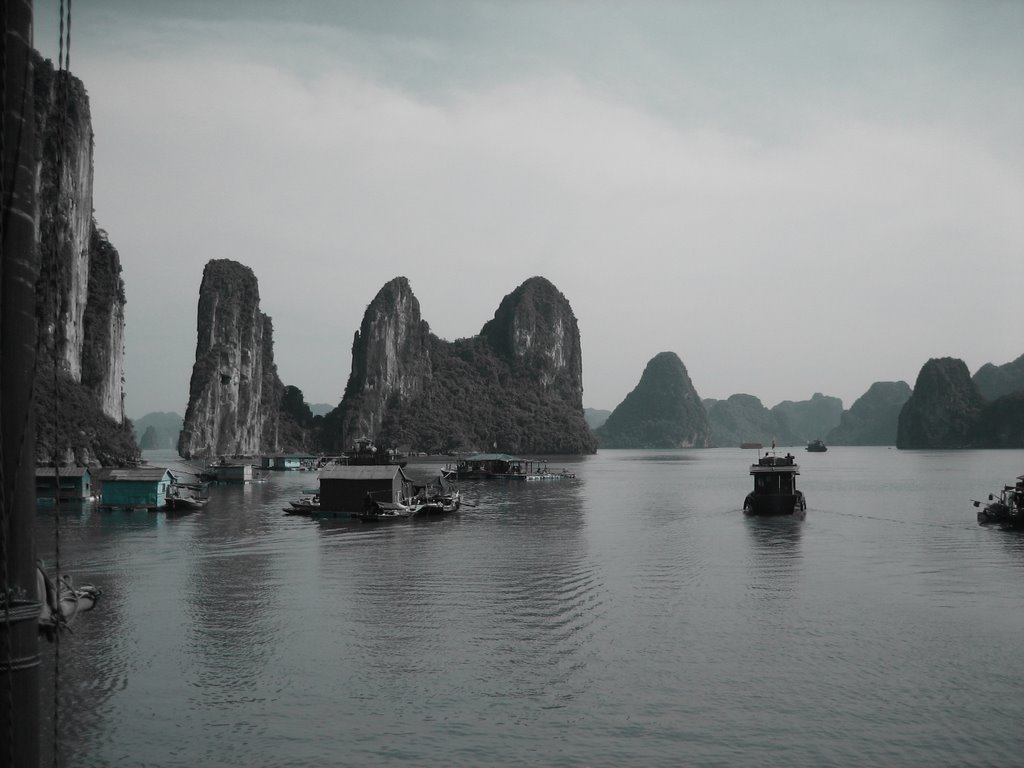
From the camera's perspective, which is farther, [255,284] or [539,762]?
[255,284]

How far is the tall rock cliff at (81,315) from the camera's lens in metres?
96.4

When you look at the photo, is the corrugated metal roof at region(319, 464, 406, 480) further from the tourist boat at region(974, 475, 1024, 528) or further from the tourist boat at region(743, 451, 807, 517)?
the tourist boat at region(974, 475, 1024, 528)

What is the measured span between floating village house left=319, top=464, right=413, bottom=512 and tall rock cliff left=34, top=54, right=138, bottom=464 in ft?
157

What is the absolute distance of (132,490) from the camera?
58.6m

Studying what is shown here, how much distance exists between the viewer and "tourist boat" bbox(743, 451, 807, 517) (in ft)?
182

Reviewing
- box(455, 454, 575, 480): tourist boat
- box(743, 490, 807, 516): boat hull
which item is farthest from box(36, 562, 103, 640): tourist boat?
box(455, 454, 575, 480): tourist boat

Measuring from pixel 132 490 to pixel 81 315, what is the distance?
65.5 metres

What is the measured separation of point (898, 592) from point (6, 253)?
29.8 metres

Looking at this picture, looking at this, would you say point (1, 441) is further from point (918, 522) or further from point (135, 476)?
point (135, 476)

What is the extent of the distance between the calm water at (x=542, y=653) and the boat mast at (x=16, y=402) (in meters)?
10.8

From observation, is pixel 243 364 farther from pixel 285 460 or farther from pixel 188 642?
pixel 188 642

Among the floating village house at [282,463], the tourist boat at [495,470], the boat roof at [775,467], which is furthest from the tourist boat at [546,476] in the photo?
the floating village house at [282,463]

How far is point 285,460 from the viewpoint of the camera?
13300 centimetres

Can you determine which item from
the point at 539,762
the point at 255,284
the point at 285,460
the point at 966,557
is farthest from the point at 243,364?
the point at 539,762
